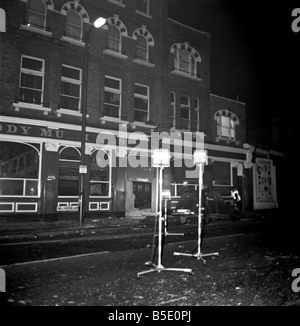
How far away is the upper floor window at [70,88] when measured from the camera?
17.0m

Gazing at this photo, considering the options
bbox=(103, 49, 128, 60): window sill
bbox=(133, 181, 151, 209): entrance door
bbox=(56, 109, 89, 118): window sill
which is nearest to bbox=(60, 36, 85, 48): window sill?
bbox=(103, 49, 128, 60): window sill

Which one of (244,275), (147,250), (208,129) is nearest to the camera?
(244,275)

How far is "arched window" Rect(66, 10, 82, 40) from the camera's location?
17.2 meters

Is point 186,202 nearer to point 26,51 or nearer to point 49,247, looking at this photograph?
point 49,247

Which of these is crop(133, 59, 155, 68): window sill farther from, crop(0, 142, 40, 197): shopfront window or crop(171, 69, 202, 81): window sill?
crop(0, 142, 40, 197): shopfront window

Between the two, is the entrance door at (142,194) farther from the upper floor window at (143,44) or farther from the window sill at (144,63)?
the upper floor window at (143,44)

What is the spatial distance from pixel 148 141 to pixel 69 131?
516 centimetres

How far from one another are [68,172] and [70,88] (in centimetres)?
475

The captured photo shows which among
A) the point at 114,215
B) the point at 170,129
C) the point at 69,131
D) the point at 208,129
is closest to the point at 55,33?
the point at 69,131

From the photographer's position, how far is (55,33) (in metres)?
16.6

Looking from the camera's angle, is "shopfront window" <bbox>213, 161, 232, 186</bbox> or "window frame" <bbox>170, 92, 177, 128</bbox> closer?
"window frame" <bbox>170, 92, 177, 128</bbox>

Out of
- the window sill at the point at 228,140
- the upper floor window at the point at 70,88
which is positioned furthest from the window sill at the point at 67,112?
the window sill at the point at 228,140

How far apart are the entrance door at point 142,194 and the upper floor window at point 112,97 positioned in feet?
15.3

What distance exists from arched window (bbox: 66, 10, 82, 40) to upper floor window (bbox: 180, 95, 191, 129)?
8304 mm
